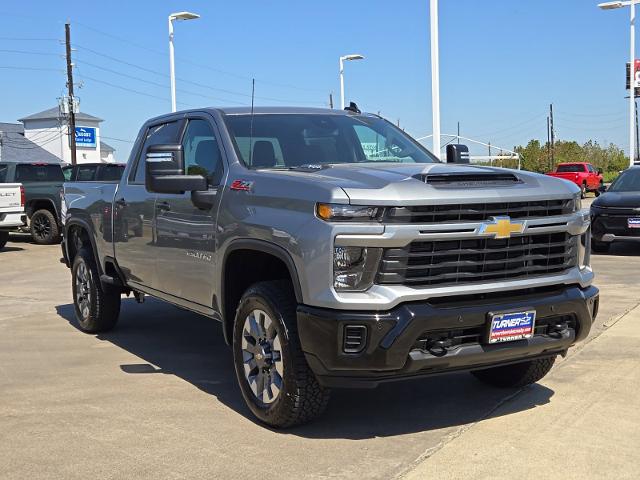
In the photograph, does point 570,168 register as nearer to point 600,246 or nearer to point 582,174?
point 582,174

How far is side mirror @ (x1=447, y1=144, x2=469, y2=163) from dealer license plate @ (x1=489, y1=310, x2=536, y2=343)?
7.15 feet

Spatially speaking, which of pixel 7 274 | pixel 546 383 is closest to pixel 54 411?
pixel 546 383

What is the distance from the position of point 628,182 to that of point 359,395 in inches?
408

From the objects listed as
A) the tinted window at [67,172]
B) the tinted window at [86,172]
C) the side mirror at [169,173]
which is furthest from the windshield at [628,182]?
the tinted window at [67,172]

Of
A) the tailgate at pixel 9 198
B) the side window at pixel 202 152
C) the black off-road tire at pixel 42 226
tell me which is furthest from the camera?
the black off-road tire at pixel 42 226

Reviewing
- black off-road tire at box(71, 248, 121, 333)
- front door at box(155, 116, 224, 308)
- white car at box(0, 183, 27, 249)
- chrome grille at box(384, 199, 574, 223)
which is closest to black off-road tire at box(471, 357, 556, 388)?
chrome grille at box(384, 199, 574, 223)

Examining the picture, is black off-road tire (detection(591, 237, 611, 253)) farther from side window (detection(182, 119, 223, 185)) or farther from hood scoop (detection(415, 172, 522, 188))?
hood scoop (detection(415, 172, 522, 188))

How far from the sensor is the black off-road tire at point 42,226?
1803 centimetres

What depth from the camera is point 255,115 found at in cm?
562

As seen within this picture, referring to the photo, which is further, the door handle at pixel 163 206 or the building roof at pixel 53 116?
the building roof at pixel 53 116

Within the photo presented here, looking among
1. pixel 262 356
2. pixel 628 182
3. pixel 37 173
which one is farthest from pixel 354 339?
pixel 37 173

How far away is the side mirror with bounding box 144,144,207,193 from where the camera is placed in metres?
5.00

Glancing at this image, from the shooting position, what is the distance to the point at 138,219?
20.3 feet

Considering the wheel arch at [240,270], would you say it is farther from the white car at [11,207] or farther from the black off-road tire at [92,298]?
the white car at [11,207]
